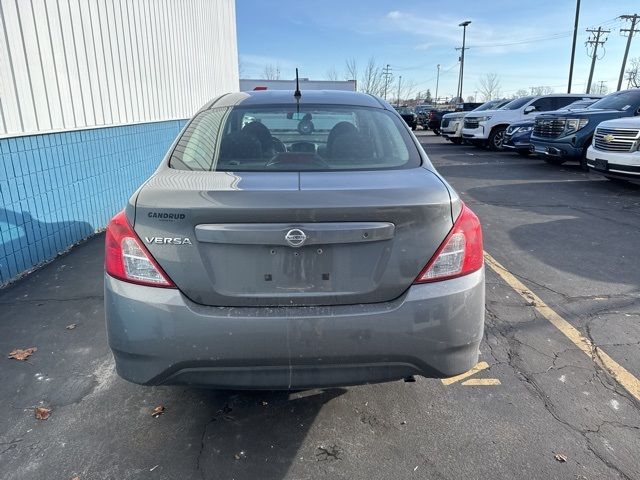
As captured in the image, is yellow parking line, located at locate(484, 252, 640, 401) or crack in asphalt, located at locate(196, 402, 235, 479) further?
yellow parking line, located at locate(484, 252, 640, 401)

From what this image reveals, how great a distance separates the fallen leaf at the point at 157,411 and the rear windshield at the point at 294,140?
4.59ft

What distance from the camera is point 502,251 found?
5.57 metres

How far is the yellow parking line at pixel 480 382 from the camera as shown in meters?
2.92

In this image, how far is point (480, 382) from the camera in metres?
2.94

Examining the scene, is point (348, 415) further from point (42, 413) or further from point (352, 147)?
point (42, 413)

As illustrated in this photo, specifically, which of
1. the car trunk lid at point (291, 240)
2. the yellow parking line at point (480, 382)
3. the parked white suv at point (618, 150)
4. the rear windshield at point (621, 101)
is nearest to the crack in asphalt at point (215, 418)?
the car trunk lid at point (291, 240)

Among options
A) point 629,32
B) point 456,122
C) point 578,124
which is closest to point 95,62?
point 578,124

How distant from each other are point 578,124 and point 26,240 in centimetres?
1141

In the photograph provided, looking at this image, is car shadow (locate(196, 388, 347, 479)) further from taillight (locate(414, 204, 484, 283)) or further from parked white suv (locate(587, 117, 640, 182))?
parked white suv (locate(587, 117, 640, 182))

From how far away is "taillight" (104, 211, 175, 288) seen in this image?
79.5 inches

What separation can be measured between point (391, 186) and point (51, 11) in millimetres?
5112

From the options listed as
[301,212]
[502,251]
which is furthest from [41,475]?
[502,251]

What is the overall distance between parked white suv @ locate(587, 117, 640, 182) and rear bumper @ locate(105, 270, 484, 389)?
818cm

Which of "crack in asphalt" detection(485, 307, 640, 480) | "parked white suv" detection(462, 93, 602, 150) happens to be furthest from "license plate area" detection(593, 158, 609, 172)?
"parked white suv" detection(462, 93, 602, 150)
